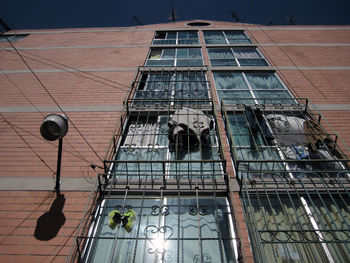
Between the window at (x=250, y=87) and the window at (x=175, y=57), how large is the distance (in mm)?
1834

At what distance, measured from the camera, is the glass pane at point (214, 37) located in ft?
40.1

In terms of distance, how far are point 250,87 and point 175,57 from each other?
4.70m

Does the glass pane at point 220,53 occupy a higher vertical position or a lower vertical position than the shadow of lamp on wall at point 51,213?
higher

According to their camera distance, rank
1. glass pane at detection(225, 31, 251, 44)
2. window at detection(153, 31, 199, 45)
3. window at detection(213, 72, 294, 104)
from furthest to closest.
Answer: window at detection(153, 31, 199, 45)
glass pane at detection(225, 31, 251, 44)
window at detection(213, 72, 294, 104)

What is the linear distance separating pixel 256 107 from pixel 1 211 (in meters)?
7.77

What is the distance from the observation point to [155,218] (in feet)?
13.8

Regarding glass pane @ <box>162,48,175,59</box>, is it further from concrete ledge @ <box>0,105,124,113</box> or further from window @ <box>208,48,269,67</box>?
concrete ledge @ <box>0,105,124,113</box>

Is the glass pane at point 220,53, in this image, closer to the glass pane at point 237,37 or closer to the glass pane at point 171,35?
the glass pane at point 237,37

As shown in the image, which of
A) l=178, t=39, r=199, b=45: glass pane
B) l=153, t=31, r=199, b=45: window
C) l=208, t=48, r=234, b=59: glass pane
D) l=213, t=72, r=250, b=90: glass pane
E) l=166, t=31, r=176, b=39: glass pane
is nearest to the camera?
l=213, t=72, r=250, b=90: glass pane

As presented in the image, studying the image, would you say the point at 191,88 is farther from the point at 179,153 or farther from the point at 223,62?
the point at 179,153

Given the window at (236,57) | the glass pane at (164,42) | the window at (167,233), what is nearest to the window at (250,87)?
the window at (236,57)

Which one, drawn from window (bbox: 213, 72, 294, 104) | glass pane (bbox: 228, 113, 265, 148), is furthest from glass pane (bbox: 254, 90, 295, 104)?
glass pane (bbox: 228, 113, 265, 148)

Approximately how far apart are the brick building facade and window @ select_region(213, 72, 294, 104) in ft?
0.18

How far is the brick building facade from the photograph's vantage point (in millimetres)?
3809
